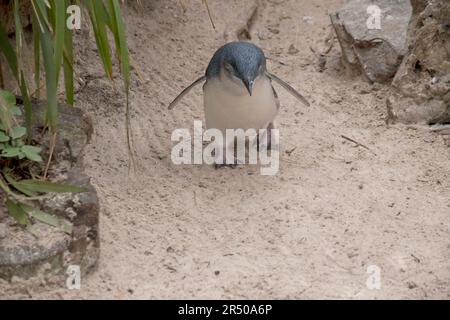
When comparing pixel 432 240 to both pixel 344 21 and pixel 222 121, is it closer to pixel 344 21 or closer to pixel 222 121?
pixel 222 121

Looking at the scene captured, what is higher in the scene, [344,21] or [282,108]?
[344,21]

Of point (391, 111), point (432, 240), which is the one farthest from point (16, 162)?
point (391, 111)

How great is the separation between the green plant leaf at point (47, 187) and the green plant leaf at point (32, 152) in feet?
0.28

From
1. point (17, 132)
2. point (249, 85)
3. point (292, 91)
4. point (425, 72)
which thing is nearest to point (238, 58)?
point (249, 85)

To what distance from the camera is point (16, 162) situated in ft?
10.9

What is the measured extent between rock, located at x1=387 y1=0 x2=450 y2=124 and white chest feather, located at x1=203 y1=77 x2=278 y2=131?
74cm

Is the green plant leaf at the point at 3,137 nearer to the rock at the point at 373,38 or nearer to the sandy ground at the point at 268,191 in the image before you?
the sandy ground at the point at 268,191

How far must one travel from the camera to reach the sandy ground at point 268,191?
3.15 metres

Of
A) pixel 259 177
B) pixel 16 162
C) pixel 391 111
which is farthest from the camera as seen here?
pixel 391 111

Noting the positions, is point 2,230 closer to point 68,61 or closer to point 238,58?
point 68,61

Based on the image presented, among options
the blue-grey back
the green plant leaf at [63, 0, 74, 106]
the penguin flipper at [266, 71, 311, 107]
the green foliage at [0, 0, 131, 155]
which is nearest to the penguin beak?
the blue-grey back

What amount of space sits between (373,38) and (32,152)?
2.26m

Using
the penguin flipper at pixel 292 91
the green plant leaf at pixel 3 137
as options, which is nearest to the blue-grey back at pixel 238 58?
the penguin flipper at pixel 292 91

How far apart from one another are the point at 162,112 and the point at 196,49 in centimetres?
68
